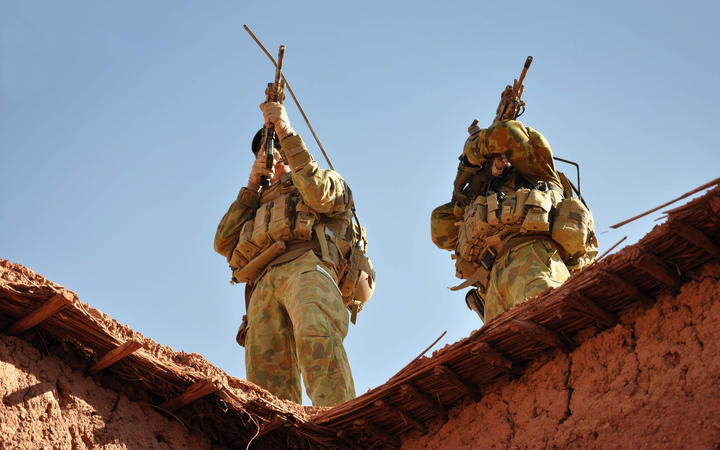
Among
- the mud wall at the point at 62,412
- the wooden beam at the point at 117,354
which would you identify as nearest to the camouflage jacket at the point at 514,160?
the mud wall at the point at 62,412

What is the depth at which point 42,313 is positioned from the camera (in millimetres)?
4355

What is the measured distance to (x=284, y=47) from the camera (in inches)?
357

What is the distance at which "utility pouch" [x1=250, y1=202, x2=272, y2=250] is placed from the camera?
304 inches

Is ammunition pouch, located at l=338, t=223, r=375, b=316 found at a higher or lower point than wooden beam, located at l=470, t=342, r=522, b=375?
higher

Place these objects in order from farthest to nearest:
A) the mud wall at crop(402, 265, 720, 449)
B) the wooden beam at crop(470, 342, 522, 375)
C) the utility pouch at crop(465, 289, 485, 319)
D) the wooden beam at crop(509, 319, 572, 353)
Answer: the utility pouch at crop(465, 289, 485, 319)
the wooden beam at crop(470, 342, 522, 375)
the wooden beam at crop(509, 319, 572, 353)
the mud wall at crop(402, 265, 720, 449)

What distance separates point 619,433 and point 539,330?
0.58 m

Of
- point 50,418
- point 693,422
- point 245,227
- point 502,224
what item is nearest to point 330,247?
point 245,227

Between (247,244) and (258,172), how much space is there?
0.86m

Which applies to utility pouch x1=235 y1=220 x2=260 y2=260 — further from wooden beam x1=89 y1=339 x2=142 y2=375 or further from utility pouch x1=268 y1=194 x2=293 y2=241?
wooden beam x1=89 y1=339 x2=142 y2=375

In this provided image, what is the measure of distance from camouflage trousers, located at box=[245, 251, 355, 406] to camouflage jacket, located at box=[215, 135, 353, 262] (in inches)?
16.9

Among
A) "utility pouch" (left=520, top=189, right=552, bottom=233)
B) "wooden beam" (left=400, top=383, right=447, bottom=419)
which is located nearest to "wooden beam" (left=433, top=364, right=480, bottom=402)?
"wooden beam" (left=400, top=383, right=447, bottom=419)

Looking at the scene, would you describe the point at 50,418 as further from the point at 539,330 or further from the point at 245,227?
the point at 245,227

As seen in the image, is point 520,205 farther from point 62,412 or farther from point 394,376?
point 62,412

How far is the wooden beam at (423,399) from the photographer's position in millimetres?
4910
